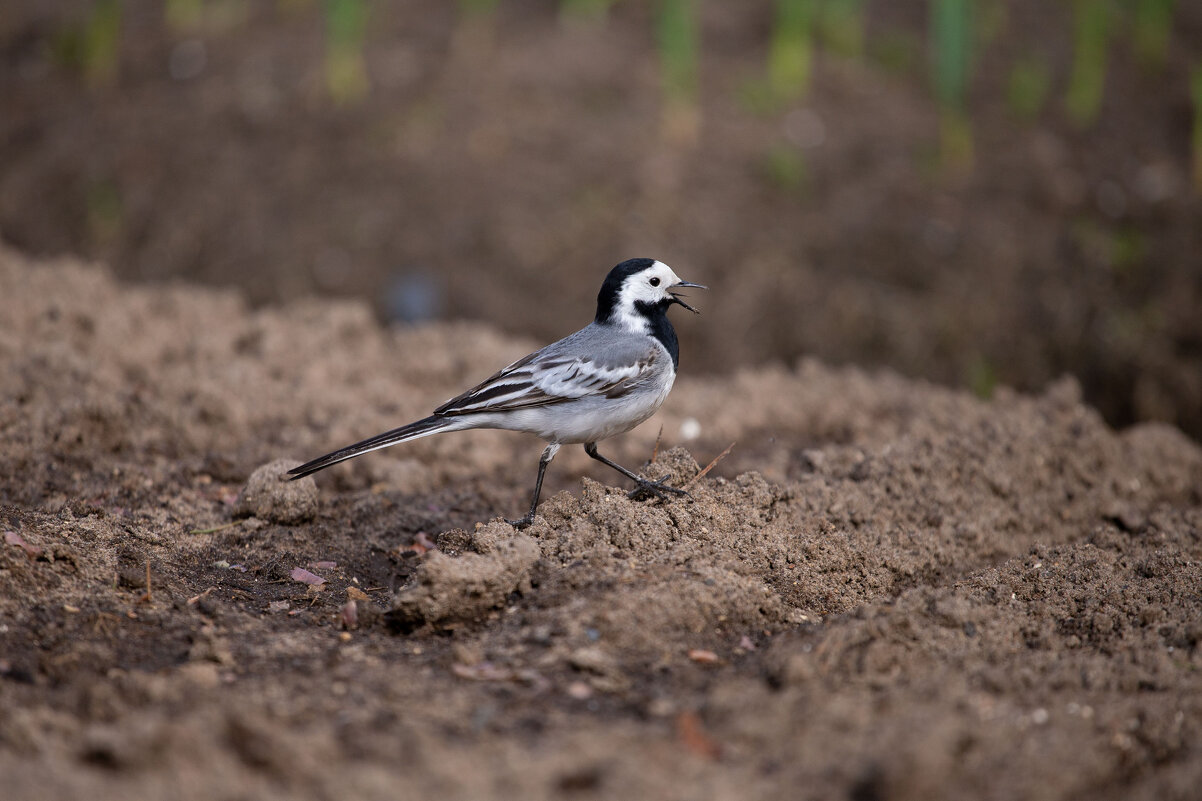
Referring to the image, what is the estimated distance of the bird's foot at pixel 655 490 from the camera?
14.3ft

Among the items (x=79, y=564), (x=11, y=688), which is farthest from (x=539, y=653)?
(x=79, y=564)

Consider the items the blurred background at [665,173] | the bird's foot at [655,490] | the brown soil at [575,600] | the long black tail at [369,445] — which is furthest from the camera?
the blurred background at [665,173]

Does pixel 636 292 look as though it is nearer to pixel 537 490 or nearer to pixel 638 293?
pixel 638 293

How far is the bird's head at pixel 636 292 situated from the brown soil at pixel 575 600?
72cm

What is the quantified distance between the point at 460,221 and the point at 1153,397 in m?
5.88

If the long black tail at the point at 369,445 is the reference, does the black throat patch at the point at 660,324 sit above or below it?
above

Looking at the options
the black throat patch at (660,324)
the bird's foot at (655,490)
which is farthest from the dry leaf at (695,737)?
the black throat patch at (660,324)

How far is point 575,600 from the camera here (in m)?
3.59

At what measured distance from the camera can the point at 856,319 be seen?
8.53 m

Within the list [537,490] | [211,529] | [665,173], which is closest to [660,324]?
[537,490]

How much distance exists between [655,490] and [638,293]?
1.02 m

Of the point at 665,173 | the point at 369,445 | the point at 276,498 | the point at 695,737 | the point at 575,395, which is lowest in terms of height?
the point at 695,737

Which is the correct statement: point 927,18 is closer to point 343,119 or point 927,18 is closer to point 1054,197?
point 1054,197

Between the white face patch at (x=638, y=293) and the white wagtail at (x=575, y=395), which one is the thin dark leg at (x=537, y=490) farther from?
the white face patch at (x=638, y=293)
